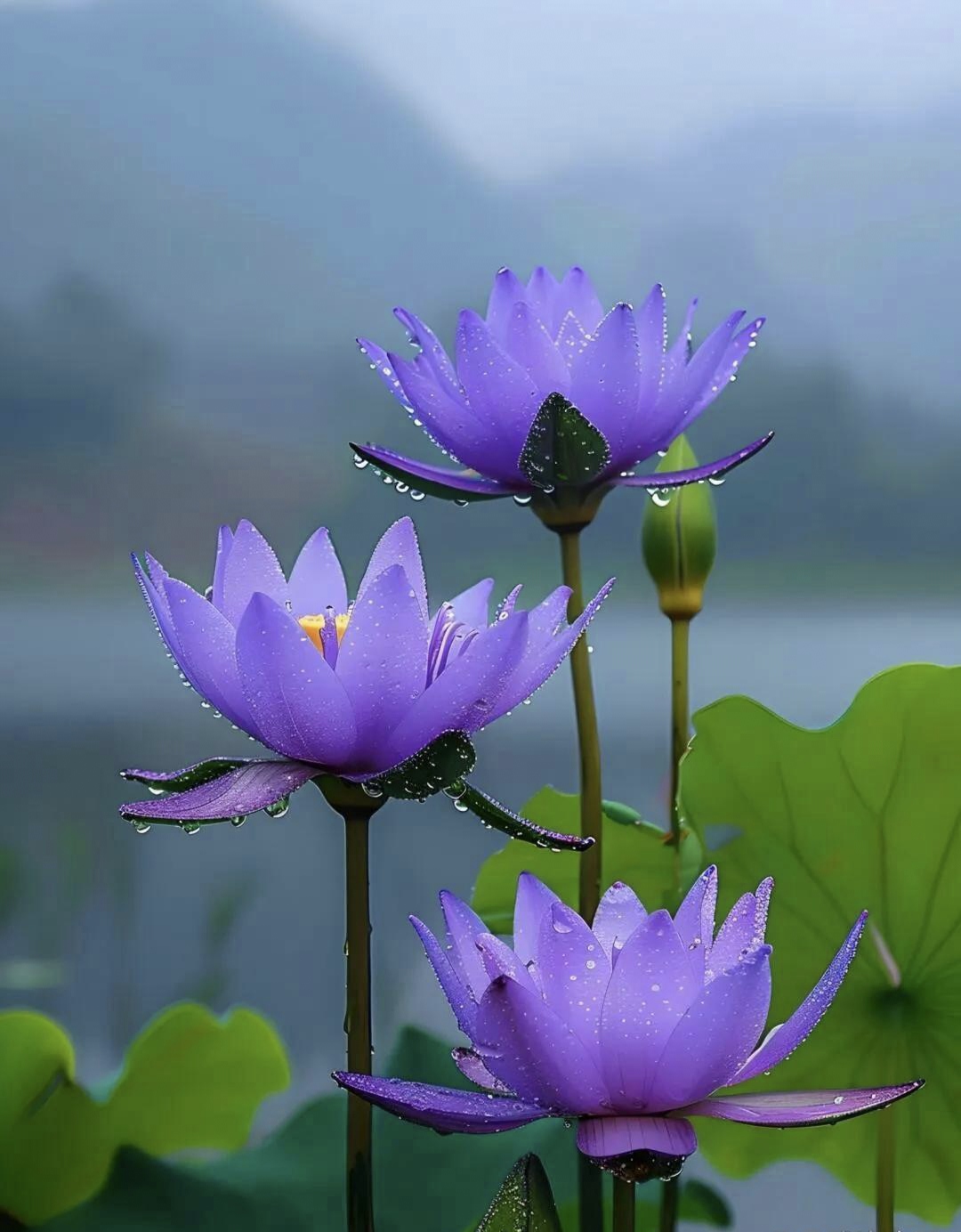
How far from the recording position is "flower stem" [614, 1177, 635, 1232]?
1.56ft

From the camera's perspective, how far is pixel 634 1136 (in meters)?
0.43

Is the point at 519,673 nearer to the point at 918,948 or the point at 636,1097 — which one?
the point at 636,1097

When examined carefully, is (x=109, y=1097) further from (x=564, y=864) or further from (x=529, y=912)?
(x=529, y=912)

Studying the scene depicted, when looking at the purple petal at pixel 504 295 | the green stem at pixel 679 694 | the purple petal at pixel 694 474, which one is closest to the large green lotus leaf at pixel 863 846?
the green stem at pixel 679 694

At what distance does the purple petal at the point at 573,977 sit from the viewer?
17.5 inches

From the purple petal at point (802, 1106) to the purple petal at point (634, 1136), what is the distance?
0.01 meters

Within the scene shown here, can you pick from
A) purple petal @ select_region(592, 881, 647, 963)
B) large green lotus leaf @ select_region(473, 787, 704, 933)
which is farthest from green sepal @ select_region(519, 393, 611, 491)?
large green lotus leaf @ select_region(473, 787, 704, 933)

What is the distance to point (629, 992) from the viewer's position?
0.43 meters

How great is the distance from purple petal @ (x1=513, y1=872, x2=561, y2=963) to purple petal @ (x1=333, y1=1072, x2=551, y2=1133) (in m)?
0.05

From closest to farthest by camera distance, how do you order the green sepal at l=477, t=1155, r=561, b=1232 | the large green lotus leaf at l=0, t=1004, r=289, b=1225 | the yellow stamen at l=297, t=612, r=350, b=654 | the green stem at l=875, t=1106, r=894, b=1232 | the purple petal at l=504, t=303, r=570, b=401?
the green sepal at l=477, t=1155, r=561, b=1232, the yellow stamen at l=297, t=612, r=350, b=654, the purple petal at l=504, t=303, r=570, b=401, the green stem at l=875, t=1106, r=894, b=1232, the large green lotus leaf at l=0, t=1004, r=289, b=1225

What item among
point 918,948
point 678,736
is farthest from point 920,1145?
point 678,736

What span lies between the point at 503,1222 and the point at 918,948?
450 millimetres

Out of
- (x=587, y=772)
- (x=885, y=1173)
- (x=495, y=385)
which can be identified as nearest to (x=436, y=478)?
(x=495, y=385)

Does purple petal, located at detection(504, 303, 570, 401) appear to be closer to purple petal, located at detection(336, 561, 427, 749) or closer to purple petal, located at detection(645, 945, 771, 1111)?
purple petal, located at detection(336, 561, 427, 749)
